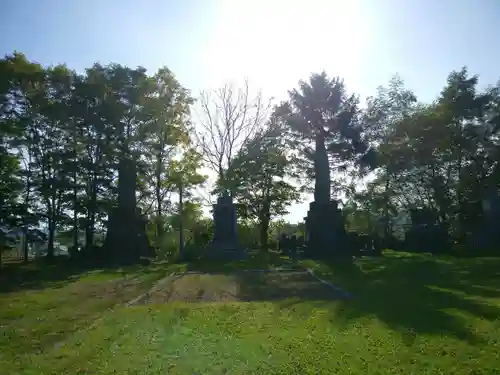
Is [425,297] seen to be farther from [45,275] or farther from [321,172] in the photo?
[321,172]

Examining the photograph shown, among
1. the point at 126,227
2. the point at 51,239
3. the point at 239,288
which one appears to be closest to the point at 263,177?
the point at 126,227

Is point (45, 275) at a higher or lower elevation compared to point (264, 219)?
lower

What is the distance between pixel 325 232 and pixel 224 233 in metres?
5.99

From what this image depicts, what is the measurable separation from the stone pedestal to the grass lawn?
15602mm

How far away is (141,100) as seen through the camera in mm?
30422

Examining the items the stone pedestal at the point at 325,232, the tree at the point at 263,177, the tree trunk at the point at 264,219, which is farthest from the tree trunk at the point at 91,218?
the tree trunk at the point at 264,219

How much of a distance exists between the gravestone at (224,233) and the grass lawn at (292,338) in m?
14.4

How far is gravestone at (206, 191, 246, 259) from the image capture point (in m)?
25.3

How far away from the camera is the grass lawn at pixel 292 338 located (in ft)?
17.7

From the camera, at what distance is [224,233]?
26.2 meters

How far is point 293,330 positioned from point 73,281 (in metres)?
11.7

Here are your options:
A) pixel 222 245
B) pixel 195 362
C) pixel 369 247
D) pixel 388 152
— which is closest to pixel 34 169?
pixel 222 245

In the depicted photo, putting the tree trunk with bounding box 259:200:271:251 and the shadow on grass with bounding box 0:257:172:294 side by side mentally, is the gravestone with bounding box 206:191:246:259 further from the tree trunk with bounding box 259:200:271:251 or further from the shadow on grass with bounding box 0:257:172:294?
the tree trunk with bounding box 259:200:271:251

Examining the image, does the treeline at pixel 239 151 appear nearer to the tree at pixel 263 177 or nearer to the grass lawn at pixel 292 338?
the tree at pixel 263 177
